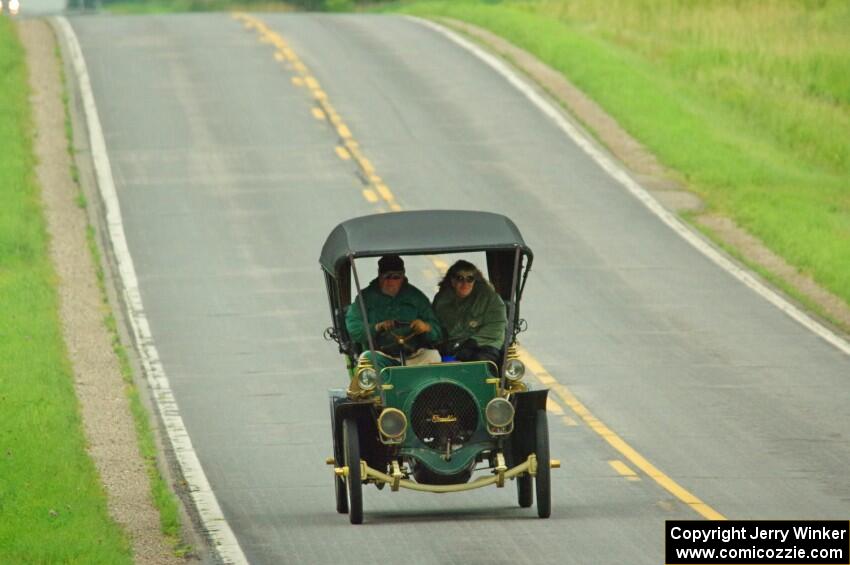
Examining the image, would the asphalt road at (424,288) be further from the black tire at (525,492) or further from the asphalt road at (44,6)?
the asphalt road at (44,6)

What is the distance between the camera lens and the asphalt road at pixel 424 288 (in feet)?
47.6

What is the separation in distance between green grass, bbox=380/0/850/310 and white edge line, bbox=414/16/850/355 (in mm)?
1079

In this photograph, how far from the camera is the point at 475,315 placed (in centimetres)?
1465

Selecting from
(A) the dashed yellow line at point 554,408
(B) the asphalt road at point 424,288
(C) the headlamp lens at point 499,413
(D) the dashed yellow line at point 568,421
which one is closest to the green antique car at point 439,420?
(C) the headlamp lens at point 499,413

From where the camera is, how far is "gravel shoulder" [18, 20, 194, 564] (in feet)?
47.5

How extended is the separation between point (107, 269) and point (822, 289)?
1034 centimetres

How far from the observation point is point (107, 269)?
26.1 meters

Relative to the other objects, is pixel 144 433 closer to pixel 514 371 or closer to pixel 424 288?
pixel 514 371

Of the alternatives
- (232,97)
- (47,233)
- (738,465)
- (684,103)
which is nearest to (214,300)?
(47,233)

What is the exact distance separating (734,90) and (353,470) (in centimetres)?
2969

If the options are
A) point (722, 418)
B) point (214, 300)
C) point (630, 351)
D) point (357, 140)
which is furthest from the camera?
point (357, 140)

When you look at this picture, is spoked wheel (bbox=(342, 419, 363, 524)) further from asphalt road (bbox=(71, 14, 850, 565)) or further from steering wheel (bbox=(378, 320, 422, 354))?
steering wheel (bbox=(378, 320, 422, 354))

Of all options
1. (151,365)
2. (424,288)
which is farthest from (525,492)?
(424,288)

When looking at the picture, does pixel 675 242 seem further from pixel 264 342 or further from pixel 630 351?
pixel 264 342
